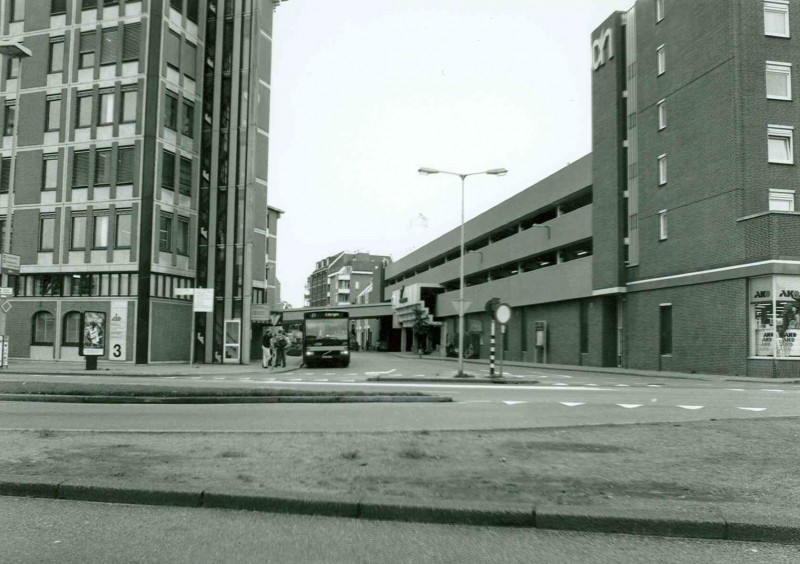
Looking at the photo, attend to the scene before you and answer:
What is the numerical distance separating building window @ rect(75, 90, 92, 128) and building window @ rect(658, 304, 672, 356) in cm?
2975

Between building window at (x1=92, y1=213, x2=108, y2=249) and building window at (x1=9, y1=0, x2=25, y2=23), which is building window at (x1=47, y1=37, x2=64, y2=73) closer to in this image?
building window at (x1=9, y1=0, x2=25, y2=23)

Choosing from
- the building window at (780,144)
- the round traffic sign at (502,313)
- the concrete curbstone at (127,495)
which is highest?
the building window at (780,144)

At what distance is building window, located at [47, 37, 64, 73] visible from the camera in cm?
3759

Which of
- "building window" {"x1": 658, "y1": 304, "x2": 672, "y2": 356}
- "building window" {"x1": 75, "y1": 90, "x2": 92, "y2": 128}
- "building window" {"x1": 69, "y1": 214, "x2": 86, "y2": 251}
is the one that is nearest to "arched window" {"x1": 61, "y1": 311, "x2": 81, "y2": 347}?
"building window" {"x1": 69, "y1": 214, "x2": 86, "y2": 251}

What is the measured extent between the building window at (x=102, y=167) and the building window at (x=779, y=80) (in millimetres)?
30405

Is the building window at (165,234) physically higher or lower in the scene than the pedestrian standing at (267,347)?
higher

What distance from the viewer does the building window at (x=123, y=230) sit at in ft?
117

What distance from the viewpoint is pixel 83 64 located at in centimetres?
3716

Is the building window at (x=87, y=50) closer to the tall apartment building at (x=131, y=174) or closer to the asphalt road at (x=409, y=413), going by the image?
the tall apartment building at (x=131, y=174)

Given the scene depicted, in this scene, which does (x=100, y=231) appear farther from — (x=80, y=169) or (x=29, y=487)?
(x=29, y=487)

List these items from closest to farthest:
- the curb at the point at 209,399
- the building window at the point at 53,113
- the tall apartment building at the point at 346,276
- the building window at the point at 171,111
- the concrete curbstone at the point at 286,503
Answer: the concrete curbstone at the point at 286,503, the curb at the point at 209,399, the building window at the point at 171,111, the building window at the point at 53,113, the tall apartment building at the point at 346,276

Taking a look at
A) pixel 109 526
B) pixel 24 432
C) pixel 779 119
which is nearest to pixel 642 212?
pixel 779 119

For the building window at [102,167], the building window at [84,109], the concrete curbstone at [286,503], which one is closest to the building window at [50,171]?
the building window at [84,109]

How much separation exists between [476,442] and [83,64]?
35727mm
